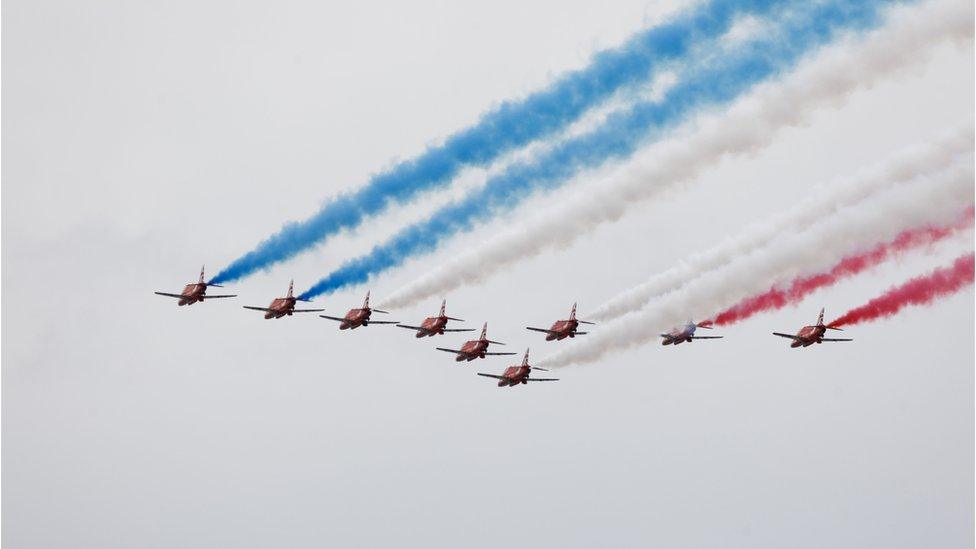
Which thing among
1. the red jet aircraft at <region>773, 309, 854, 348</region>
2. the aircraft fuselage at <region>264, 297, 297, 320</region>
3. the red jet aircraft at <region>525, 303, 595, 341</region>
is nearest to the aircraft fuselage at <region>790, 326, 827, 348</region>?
the red jet aircraft at <region>773, 309, 854, 348</region>

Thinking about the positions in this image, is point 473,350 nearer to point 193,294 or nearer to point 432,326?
point 432,326

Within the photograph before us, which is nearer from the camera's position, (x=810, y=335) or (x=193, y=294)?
(x=810, y=335)

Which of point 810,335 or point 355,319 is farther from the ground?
point 355,319

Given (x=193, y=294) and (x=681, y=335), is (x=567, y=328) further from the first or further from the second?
(x=193, y=294)

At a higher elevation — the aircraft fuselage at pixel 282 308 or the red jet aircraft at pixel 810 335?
the aircraft fuselage at pixel 282 308

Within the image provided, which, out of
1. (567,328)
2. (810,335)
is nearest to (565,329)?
(567,328)

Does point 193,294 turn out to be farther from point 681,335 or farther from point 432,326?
point 681,335

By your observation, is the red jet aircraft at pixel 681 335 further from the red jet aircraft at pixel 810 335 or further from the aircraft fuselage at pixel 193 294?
the aircraft fuselage at pixel 193 294

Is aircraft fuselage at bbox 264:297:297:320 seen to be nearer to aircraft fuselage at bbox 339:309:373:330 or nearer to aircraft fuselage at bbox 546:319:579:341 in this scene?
aircraft fuselage at bbox 339:309:373:330

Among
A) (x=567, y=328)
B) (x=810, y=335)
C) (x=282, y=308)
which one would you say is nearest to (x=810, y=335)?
(x=810, y=335)

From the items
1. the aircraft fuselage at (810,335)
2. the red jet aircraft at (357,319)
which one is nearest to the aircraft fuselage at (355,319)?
the red jet aircraft at (357,319)

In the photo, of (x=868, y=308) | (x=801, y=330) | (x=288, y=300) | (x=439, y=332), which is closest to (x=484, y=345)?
(x=439, y=332)

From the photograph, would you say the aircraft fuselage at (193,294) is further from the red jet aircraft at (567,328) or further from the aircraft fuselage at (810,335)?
the aircraft fuselage at (810,335)

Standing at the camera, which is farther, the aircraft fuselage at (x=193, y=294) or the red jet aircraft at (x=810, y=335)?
the aircraft fuselage at (x=193, y=294)
